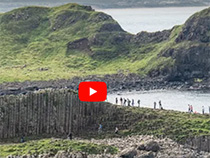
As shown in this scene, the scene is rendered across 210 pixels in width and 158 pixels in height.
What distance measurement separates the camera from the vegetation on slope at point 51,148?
86.0 m

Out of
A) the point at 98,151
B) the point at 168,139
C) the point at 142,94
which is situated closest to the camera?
the point at 98,151

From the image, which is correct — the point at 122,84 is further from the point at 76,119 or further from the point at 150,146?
the point at 150,146

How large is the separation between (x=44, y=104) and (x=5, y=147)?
13167mm

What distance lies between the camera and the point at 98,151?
87.7 meters

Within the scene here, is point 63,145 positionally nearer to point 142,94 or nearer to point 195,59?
point 142,94

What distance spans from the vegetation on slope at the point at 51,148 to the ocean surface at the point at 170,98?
71027 millimetres

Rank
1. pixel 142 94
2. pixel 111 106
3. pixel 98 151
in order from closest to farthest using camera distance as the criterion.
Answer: pixel 98 151
pixel 111 106
pixel 142 94

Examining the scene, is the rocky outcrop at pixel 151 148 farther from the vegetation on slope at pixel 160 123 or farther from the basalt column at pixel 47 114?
the basalt column at pixel 47 114

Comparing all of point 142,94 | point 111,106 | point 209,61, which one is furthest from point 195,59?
point 111,106

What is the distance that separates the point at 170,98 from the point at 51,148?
88988 millimetres

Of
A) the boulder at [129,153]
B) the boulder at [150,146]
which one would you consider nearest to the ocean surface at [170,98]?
the boulder at [150,146]

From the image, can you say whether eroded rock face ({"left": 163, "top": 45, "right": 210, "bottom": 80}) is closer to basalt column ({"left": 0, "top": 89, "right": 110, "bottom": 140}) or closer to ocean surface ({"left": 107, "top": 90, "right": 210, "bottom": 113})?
ocean surface ({"left": 107, "top": 90, "right": 210, "bottom": 113})

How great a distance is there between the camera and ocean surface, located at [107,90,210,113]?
16299cm

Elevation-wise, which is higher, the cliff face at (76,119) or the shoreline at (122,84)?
the cliff face at (76,119)
